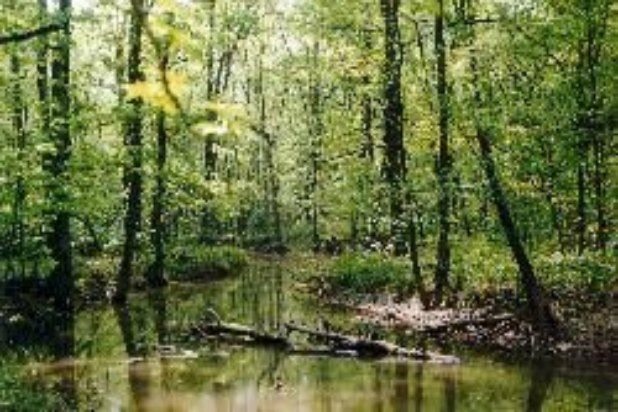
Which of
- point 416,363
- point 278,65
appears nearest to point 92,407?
point 416,363

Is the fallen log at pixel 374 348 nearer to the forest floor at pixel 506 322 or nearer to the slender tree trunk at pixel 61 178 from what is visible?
the forest floor at pixel 506 322

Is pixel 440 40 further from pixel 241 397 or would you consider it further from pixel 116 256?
pixel 116 256

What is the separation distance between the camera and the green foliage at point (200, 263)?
130 ft

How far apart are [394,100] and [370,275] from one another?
6448mm

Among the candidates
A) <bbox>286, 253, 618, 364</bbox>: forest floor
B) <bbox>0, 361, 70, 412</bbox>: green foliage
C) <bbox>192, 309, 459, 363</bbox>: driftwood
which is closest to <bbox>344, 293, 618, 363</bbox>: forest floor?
<bbox>286, 253, 618, 364</bbox>: forest floor

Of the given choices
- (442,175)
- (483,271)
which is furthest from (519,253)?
(442,175)

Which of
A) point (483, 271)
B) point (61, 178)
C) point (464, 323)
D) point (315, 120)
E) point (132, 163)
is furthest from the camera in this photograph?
point (315, 120)

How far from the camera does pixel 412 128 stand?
3125 cm

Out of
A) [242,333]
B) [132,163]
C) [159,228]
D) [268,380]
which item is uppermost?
[132,163]

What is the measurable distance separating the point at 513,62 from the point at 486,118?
8555 mm

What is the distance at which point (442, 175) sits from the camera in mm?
25438

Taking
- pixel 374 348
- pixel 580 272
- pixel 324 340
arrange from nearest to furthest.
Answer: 1. pixel 374 348
2. pixel 324 340
3. pixel 580 272

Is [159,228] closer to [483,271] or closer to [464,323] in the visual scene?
[483,271]

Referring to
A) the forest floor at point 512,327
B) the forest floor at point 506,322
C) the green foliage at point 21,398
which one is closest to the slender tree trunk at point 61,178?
the forest floor at point 506,322
